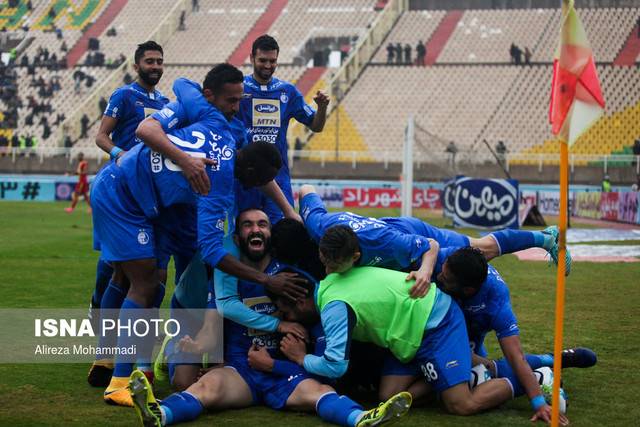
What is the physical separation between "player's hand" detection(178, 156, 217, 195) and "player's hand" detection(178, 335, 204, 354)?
1053 mm

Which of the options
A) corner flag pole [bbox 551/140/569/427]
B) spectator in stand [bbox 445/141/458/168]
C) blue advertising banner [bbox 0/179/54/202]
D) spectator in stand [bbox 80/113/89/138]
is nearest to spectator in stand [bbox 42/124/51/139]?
spectator in stand [bbox 80/113/89/138]

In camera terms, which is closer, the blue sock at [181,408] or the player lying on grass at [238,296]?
the blue sock at [181,408]

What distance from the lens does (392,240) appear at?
655 centimetres

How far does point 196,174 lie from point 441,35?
4544 cm

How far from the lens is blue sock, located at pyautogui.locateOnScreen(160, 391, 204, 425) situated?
5.76 meters

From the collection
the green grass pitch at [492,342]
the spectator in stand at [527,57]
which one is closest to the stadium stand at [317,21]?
the spectator in stand at [527,57]

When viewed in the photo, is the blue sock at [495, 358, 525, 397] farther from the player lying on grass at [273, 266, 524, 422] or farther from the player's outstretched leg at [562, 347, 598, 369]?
the player's outstretched leg at [562, 347, 598, 369]

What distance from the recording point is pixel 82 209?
31.6m

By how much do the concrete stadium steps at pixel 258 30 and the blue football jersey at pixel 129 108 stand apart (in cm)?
4214

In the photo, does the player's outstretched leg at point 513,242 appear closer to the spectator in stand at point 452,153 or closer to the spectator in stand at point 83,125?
the spectator in stand at point 452,153

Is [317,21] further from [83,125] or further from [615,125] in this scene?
[615,125]

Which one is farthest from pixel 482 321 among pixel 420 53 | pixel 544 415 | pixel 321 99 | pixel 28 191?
pixel 420 53

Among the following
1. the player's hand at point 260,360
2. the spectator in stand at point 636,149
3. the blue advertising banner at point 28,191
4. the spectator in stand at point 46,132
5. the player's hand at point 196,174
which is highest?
the spectator in stand at point 46,132

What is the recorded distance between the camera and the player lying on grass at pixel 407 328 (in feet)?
19.9
